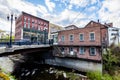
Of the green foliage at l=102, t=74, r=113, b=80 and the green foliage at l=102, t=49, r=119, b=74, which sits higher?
the green foliage at l=102, t=49, r=119, b=74

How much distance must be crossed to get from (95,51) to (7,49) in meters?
15.5

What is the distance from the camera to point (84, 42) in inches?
1111

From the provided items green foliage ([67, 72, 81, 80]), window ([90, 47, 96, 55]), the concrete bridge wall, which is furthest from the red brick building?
green foliage ([67, 72, 81, 80])

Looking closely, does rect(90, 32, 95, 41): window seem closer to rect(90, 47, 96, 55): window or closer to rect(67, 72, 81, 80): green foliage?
rect(90, 47, 96, 55): window

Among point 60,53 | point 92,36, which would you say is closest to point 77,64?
point 60,53

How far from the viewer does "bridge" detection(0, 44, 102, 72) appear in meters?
24.7

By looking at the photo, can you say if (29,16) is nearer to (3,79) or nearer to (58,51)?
(58,51)

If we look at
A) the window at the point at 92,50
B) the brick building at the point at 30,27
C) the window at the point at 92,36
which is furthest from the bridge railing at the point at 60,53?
the brick building at the point at 30,27

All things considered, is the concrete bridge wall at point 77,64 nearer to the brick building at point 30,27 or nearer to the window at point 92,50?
the window at point 92,50

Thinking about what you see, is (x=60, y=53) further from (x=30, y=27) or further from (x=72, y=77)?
(x=30, y=27)

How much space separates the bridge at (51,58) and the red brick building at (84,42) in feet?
3.65

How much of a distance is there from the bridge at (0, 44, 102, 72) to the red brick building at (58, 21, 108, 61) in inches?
43.8

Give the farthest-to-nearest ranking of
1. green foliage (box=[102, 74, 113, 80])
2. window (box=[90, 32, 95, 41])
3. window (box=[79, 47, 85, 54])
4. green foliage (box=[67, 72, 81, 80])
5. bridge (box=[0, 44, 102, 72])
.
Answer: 1. window (box=[79, 47, 85, 54])
2. window (box=[90, 32, 95, 41])
3. bridge (box=[0, 44, 102, 72])
4. green foliage (box=[67, 72, 81, 80])
5. green foliage (box=[102, 74, 113, 80])

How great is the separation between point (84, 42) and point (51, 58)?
1125 cm
